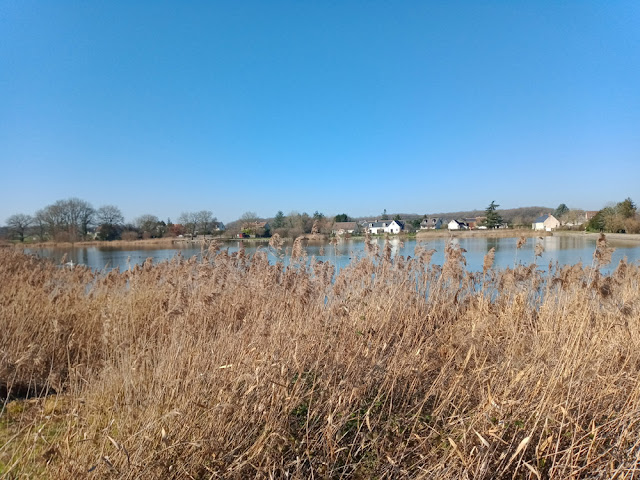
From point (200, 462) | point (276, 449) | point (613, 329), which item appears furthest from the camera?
point (613, 329)

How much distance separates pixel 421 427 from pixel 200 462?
3.93ft

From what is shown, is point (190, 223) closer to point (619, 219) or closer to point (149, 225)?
point (149, 225)

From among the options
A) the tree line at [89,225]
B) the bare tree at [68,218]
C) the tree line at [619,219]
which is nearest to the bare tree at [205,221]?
the tree line at [89,225]

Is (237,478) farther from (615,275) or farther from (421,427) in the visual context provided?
(615,275)

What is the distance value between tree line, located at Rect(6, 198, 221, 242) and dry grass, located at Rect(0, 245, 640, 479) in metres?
36.4

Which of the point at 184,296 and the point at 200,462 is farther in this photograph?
the point at 184,296

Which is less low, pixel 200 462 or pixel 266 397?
pixel 266 397

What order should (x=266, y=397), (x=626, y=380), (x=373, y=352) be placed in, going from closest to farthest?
(x=266, y=397), (x=626, y=380), (x=373, y=352)

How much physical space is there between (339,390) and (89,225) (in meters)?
57.1

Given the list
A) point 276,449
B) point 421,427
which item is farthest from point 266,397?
point 421,427

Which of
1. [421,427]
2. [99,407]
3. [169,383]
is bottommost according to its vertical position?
[421,427]

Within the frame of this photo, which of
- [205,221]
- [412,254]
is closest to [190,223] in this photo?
[205,221]

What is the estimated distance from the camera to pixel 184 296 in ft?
14.9

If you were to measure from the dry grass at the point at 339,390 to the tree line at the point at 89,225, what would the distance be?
36.4 m
